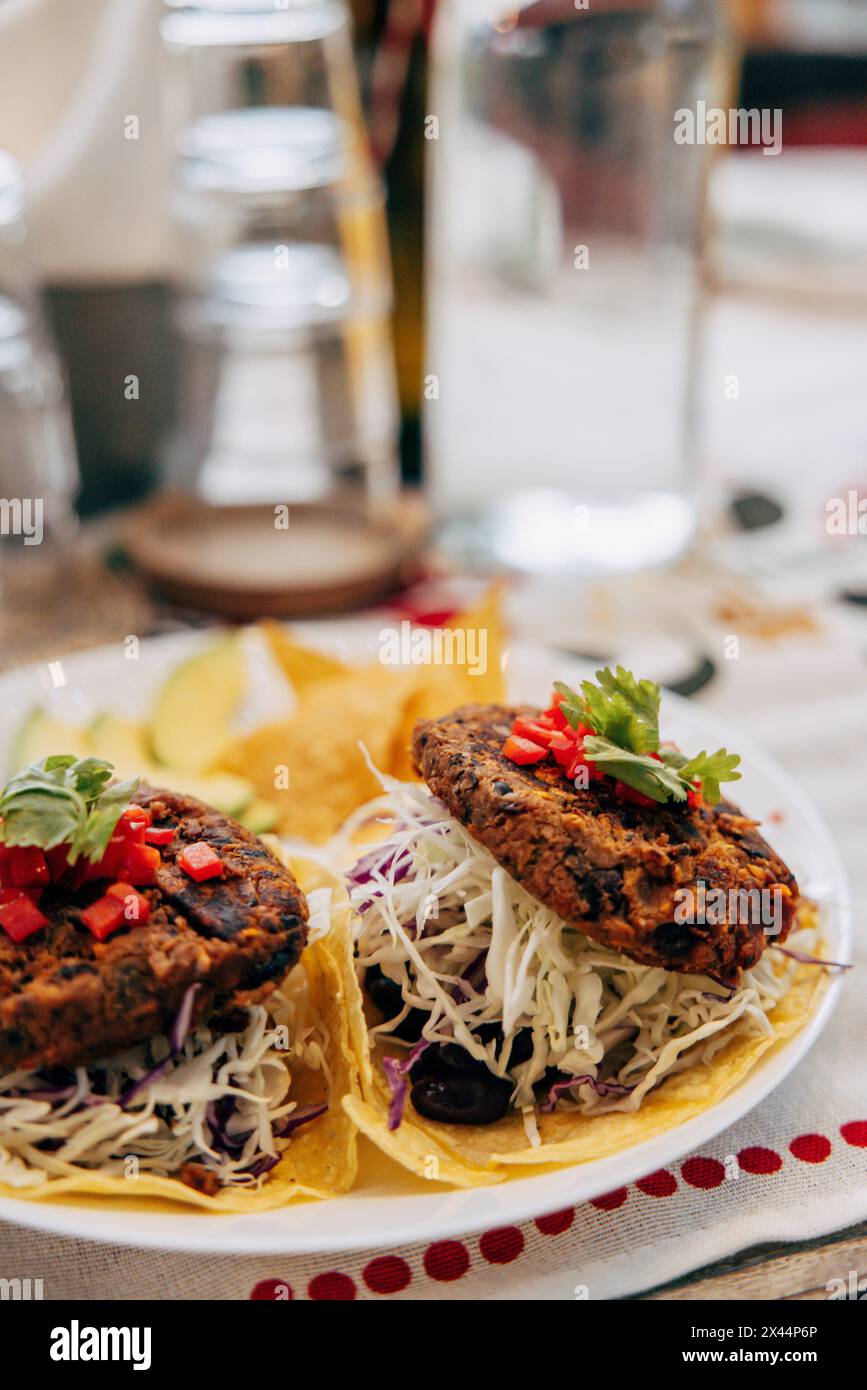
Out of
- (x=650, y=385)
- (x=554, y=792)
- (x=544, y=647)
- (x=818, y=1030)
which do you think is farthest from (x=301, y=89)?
(x=818, y=1030)

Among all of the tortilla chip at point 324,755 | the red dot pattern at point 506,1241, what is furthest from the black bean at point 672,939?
the tortilla chip at point 324,755

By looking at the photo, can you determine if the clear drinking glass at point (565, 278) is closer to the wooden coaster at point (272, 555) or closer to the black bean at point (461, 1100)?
the wooden coaster at point (272, 555)

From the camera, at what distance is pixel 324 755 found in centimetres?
323

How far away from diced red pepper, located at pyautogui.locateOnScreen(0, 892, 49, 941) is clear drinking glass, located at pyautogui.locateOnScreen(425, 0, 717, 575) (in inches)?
118

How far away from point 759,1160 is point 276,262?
364 cm

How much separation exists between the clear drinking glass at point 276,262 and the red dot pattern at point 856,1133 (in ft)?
10.5

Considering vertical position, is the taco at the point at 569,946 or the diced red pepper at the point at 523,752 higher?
the diced red pepper at the point at 523,752

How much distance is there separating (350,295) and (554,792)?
3109 millimetres

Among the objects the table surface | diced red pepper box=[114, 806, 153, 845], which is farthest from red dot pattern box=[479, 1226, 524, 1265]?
the table surface

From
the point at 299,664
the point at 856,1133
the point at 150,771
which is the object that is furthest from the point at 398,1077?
the point at 299,664

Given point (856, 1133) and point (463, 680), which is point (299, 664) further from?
point (856, 1133)

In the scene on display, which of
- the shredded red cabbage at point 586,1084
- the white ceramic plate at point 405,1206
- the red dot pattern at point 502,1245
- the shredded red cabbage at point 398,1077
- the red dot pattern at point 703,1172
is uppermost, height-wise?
the white ceramic plate at point 405,1206

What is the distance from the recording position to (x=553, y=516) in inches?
197

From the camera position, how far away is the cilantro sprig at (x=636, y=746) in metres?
2.32
